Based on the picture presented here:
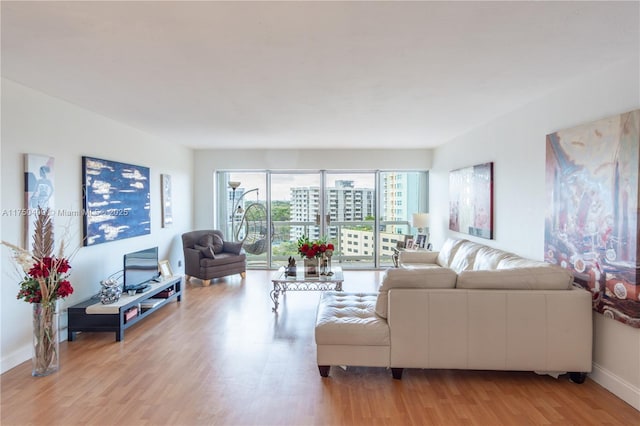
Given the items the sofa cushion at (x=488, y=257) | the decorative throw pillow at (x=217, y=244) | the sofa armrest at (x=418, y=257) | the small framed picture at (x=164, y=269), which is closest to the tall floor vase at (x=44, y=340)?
the small framed picture at (x=164, y=269)

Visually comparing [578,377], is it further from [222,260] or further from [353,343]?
[222,260]

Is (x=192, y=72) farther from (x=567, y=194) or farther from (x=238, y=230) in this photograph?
(x=238, y=230)

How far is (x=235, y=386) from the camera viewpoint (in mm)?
2713

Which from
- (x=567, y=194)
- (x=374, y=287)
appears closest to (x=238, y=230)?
(x=374, y=287)

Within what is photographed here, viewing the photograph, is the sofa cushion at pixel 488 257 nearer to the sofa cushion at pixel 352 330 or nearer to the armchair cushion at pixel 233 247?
the sofa cushion at pixel 352 330

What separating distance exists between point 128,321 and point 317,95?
3.08 m

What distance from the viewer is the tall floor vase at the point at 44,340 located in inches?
115

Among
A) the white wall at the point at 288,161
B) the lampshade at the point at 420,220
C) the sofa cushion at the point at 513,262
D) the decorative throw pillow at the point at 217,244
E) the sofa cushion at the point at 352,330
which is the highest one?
the white wall at the point at 288,161

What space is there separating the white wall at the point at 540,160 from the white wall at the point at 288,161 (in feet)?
4.62

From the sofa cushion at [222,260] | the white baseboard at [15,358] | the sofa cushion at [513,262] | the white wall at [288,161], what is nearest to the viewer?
the white baseboard at [15,358]

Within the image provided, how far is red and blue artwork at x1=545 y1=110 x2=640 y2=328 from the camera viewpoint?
248 cm

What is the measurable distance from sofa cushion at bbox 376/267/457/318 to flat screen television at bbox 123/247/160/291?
3.02 m

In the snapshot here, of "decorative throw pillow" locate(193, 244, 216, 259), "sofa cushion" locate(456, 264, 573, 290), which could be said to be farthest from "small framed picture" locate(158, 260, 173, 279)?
"sofa cushion" locate(456, 264, 573, 290)

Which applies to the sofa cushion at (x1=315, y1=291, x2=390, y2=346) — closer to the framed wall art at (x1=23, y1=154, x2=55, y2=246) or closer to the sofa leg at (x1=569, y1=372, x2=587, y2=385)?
the sofa leg at (x1=569, y1=372, x2=587, y2=385)
